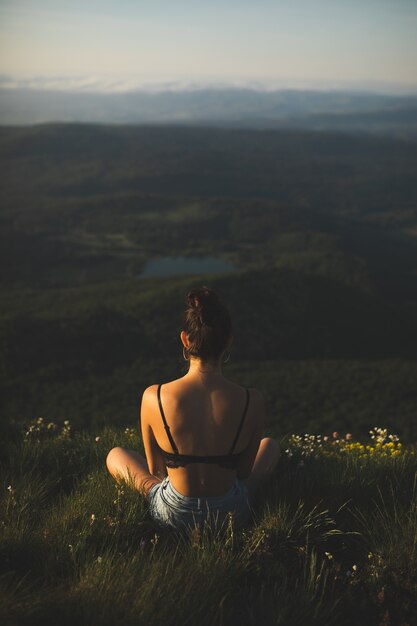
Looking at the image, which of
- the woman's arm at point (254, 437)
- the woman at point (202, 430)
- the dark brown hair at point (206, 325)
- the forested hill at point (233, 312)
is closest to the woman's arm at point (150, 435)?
the woman at point (202, 430)

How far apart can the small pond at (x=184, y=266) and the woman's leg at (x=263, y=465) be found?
117m

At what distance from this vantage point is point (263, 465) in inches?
160

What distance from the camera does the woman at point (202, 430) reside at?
3264mm

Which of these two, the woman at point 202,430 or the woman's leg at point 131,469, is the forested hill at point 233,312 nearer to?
the woman's leg at point 131,469

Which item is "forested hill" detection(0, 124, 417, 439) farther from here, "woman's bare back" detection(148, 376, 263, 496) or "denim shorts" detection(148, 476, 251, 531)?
"woman's bare back" detection(148, 376, 263, 496)

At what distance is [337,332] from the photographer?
79.9 meters

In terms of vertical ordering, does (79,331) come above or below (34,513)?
below

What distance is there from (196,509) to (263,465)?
0.72 m

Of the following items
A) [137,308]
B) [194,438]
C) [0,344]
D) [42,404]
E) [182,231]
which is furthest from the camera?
[182,231]

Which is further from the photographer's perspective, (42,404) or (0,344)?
(0,344)

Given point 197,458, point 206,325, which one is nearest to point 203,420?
point 197,458

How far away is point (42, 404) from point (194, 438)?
53609mm

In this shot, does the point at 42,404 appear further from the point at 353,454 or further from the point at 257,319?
the point at 353,454

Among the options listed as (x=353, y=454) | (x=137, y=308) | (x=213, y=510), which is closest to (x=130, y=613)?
(x=213, y=510)
